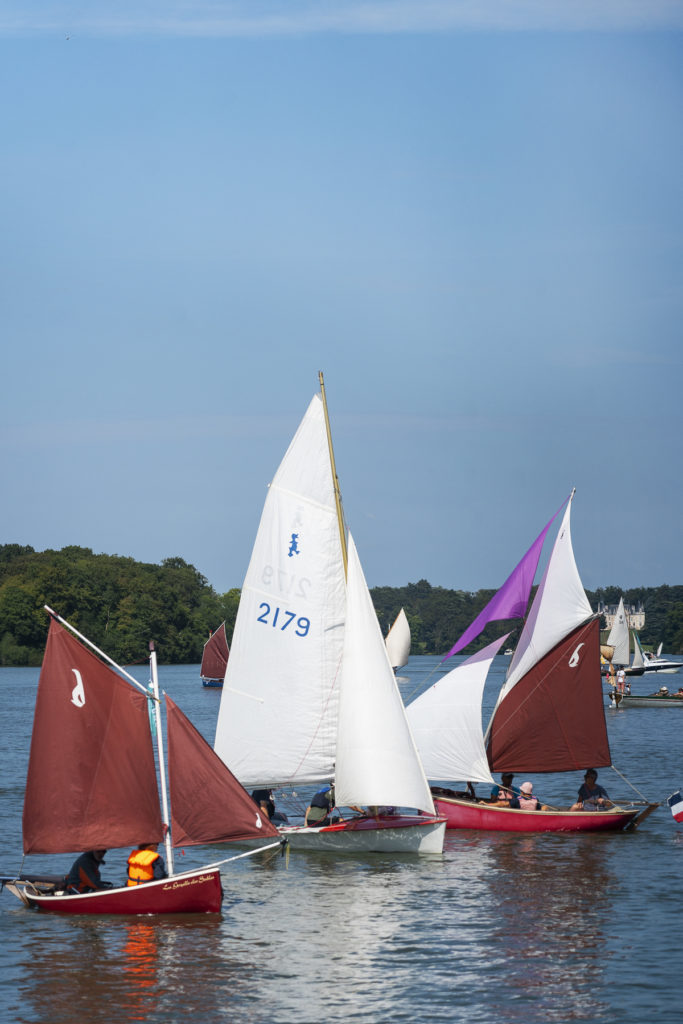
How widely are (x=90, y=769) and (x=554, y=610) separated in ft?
58.6

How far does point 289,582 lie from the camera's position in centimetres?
3453

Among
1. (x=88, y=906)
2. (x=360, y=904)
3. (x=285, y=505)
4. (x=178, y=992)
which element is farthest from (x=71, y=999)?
(x=285, y=505)

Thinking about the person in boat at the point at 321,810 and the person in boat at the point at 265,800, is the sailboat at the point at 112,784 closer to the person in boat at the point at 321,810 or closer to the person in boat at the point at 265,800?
the person in boat at the point at 321,810

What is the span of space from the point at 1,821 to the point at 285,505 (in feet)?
48.3

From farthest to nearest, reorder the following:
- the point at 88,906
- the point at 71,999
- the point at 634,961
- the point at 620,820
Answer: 1. the point at 620,820
2. the point at 88,906
3. the point at 634,961
4. the point at 71,999

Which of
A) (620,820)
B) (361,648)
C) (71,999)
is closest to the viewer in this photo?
(71,999)

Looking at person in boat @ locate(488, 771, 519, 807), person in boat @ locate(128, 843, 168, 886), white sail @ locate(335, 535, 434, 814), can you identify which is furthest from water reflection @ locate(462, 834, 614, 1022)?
person in boat @ locate(128, 843, 168, 886)

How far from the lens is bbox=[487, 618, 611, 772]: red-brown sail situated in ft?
130

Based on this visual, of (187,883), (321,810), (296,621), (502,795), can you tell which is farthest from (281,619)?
(187,883)

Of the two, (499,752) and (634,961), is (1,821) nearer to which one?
(499,752)

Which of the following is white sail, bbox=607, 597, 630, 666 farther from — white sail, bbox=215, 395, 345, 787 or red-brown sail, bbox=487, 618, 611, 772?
white sail, bbox=215, 395, 345, 787

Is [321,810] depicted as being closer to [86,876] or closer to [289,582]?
[289,582]

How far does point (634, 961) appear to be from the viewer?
80.4ft

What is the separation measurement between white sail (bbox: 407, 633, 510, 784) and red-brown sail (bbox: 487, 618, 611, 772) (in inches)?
59.4
